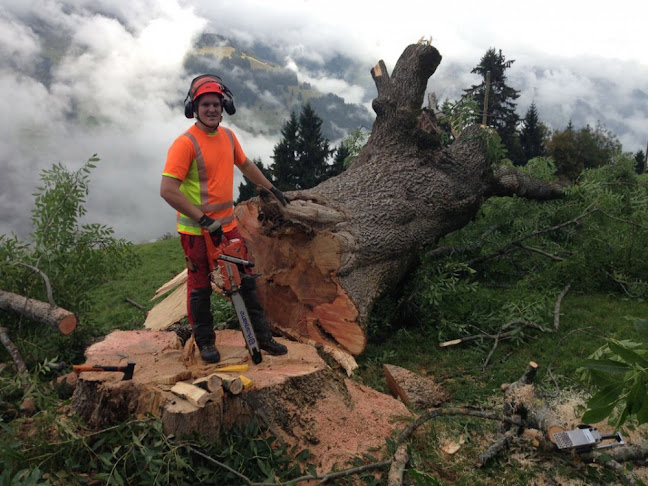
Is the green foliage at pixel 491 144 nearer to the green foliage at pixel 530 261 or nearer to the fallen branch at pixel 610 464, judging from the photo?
the green foliage at pixel 530 261

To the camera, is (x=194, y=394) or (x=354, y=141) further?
(x=354, y=141)

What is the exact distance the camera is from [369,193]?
4.79 m

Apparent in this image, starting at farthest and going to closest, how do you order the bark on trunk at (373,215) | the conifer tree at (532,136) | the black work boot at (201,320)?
the conifer tree at (532,136)
the bark on trunk at (373,215)
the black work boot at (201,320)

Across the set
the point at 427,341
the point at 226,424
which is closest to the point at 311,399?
the point at 226,424

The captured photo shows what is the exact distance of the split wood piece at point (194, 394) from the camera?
7.89 feet

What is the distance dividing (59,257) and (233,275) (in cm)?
180

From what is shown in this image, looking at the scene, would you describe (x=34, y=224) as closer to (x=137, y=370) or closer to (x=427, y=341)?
(x=137, y=370)

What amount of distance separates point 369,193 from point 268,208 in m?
1.40

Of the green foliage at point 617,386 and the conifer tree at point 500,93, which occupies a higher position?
the conifer tree at point 500,93

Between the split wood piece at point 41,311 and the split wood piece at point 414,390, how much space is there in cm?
235

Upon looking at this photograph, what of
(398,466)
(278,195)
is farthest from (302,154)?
(398,466)

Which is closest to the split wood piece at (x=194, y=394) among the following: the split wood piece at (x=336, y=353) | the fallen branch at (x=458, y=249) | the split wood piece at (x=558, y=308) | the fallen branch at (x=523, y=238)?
the split wood piece at (x=336, y=353)

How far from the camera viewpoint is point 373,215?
458 centimetres

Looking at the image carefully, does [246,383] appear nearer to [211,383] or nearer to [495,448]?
[211,383]
